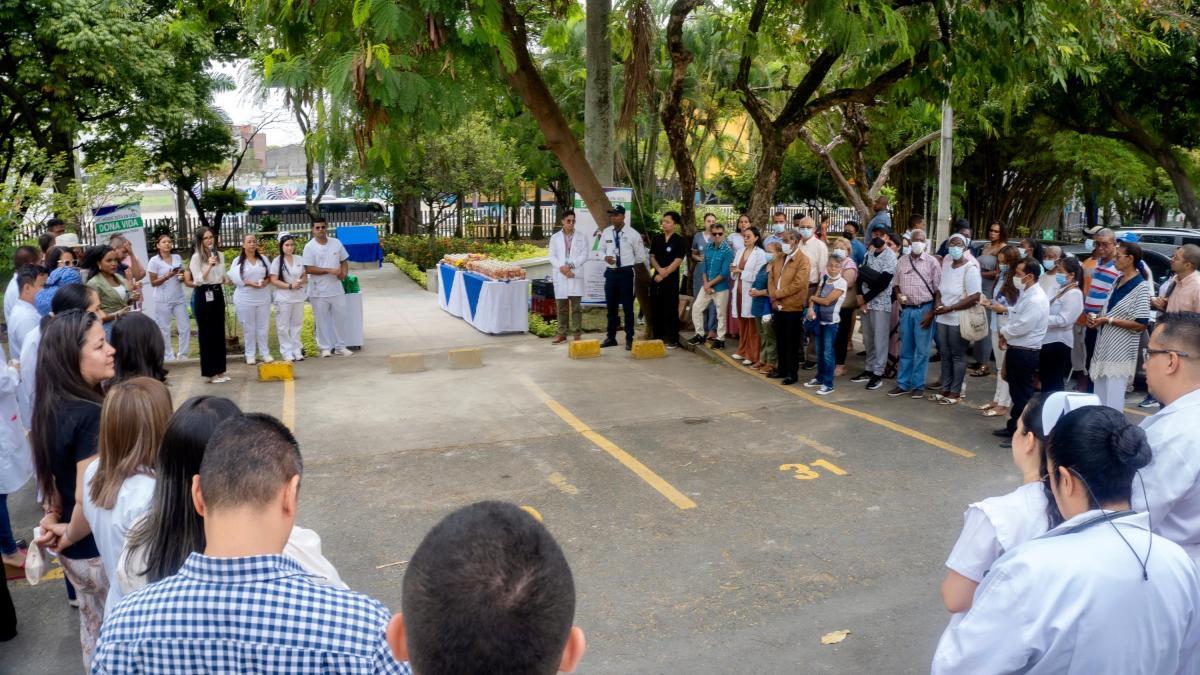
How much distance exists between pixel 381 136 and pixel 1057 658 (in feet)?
30.9

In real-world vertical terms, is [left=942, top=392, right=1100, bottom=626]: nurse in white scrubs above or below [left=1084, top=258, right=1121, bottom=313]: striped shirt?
below

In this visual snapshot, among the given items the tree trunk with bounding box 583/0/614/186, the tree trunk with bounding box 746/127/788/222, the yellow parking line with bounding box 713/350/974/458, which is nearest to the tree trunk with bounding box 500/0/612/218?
the tree trunk with bounding box 583/0/614/186

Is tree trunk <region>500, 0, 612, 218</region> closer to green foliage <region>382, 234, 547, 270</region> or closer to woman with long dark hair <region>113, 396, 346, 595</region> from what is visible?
woman with long dark hair <region>113, 396, 346, 595</region>

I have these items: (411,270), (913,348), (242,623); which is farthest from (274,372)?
(411,270)

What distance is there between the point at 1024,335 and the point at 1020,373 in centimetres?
35

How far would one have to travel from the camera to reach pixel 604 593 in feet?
19.4

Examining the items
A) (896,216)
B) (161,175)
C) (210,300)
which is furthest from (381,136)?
(896,216)

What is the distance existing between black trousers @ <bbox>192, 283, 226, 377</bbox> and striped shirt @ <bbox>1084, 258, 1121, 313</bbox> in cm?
954

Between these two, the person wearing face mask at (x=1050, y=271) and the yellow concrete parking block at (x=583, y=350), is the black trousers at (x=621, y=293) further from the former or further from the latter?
the person wearing face mask at (x=1050, y=271)

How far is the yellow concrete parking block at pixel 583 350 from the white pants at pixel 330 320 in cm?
318

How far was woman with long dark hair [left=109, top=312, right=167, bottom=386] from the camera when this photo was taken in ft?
16.4

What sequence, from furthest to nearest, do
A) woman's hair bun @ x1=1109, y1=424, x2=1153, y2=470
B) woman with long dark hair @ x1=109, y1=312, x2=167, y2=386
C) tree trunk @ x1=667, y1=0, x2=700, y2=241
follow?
1. tree trunk @ x1=667, y1=0, x2=700, y2=241
2. woman with long dark hair @ x1=109, y1=312, x2=167, y2=386
3. woman's hair bun @ x1=1109, y1=424, x2=1153, y2=470

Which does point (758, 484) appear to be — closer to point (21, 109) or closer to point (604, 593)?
point (604, 593)

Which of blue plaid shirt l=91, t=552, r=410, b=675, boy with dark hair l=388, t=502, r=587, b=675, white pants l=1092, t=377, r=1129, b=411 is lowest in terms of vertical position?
white pants l=1092, t=377, r=1129, b=411
